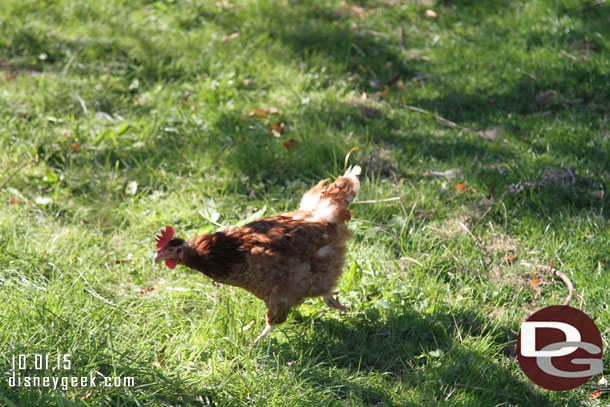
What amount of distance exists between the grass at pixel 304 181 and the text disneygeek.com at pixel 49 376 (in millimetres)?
40

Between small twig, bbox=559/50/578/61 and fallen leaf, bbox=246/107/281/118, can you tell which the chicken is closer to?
fallen leaf, bbox=246/107/281/118

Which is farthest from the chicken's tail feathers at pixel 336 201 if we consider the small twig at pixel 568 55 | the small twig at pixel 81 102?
the small twig at pixel 568 55

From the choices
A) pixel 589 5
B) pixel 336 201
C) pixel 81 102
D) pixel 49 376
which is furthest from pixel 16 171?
pixel 589 5

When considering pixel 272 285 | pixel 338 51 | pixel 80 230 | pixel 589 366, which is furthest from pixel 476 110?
pixel 80 230

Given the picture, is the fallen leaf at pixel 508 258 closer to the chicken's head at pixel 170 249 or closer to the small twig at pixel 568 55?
the chicken's head at pixel 170 249

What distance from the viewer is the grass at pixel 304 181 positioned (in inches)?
114

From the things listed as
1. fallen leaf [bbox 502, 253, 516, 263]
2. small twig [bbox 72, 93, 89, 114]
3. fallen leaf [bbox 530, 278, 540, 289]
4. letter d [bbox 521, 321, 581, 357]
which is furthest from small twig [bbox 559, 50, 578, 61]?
small twig [bbox 72, 93, 89, 114]

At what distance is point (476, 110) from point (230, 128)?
242 centimetres

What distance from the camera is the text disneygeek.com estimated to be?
95.2 inches

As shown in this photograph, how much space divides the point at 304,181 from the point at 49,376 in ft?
8.22

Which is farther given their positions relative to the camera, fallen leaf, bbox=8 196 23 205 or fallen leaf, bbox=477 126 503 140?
fallen leaf, bbox=477 126 503 140

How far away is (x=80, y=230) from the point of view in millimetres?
4012

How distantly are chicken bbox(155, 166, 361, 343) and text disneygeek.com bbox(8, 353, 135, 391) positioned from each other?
2.51ft

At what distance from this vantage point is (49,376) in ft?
8.09
